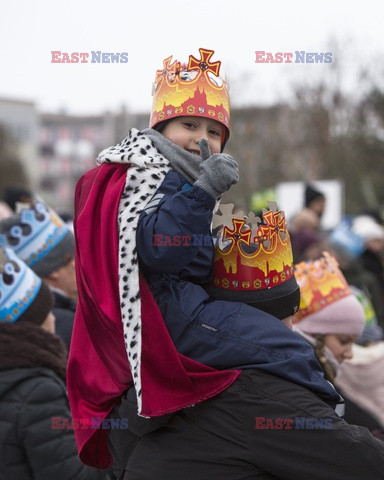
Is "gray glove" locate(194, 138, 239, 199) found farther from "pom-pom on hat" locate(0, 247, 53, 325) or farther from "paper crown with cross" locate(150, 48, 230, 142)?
"pom-pom on hat" locate(0, 247, 53, 325)

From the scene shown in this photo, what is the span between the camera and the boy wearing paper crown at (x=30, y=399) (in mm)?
3141

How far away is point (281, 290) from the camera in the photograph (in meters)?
2.45

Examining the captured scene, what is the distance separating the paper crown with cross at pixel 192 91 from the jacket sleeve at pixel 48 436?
127 centimetres

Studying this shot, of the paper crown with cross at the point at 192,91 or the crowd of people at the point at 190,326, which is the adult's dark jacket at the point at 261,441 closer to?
the crowd of people at the point at 190,326

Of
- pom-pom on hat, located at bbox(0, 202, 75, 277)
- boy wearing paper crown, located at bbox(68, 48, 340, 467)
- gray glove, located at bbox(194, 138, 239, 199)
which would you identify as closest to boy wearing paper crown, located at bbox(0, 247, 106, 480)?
boy wearing paper crown, located at bbox(68, 48, 340, 467)

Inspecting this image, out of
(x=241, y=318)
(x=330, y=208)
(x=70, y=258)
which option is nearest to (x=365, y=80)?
(x=330, y=208)

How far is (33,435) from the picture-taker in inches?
123

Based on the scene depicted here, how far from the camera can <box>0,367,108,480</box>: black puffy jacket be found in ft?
10.3

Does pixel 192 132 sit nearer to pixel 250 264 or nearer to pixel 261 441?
pixel 250 264

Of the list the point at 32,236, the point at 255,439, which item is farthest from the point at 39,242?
the point at 255,439

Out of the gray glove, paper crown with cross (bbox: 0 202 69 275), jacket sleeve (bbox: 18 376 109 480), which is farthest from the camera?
paper crown with cross (bbox: 0 202 69 275)

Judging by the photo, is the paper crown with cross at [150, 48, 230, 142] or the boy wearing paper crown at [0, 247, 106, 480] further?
the boy wearing paper crown at [0, 247, 106, 480]

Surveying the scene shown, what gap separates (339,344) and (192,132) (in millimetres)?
1814

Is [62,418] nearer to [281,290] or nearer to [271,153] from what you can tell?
[281,290]
